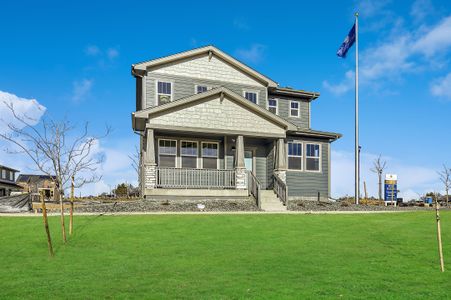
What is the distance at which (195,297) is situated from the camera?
264 inches

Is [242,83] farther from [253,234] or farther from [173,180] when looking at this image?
[253,234]

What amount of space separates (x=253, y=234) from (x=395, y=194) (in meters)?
21.8

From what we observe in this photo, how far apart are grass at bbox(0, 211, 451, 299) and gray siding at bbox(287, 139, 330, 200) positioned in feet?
41.1

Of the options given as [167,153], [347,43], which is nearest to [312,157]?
[347,43]

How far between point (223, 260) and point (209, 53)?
19.7 meters

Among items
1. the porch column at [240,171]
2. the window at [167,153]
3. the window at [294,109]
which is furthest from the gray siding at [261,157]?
the window at [167,153]

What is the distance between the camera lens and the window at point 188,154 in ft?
83.5

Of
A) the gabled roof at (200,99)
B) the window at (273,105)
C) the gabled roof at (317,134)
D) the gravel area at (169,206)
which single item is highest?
the window at (273,105)

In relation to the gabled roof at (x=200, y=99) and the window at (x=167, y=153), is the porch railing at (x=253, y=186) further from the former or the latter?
the window at (x=167, y=153)

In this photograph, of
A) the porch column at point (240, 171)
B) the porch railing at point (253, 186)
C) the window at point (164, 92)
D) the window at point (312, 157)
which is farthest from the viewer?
the window at point (312, 157)

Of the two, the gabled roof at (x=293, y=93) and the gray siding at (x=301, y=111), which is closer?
the gabled roof at (x=293, y=93)

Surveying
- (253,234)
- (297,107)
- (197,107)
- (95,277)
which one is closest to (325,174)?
(297,107)

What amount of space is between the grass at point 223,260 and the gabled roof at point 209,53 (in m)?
12.6

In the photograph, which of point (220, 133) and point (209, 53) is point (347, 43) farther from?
point (220, 133)
